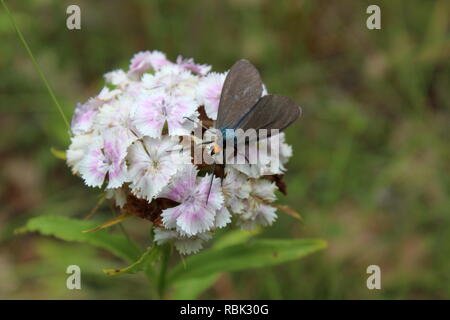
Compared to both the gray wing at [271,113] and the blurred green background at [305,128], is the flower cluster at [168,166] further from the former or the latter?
the blurred green background at [305,128]
